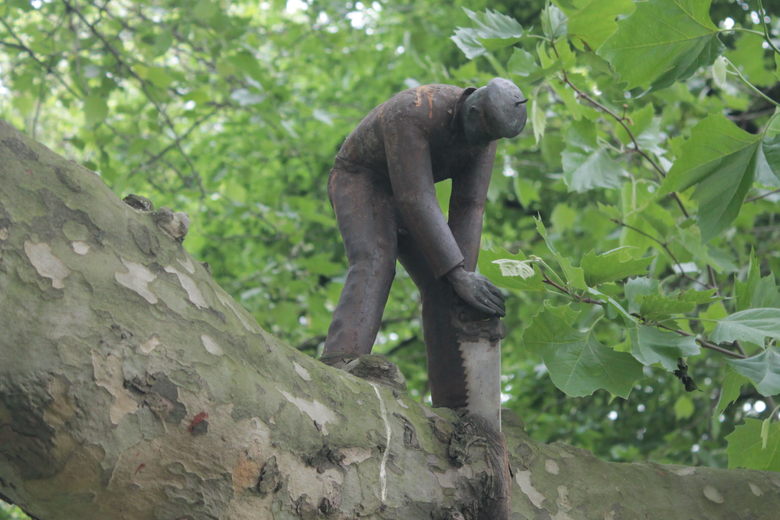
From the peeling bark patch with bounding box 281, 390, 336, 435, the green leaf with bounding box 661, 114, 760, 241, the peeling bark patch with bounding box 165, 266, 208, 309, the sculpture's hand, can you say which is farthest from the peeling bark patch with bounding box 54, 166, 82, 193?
the green leaf with bounding box 661, 114, 760, 241

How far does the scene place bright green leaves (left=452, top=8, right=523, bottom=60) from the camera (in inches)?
130

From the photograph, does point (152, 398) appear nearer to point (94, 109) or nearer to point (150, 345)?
point (150, 345)

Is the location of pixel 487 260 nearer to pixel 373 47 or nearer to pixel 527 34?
pixel 527 34

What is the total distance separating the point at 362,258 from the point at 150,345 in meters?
0.99

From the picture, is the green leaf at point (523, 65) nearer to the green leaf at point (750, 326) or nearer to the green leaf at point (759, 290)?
the green leaf at point (759, 290)

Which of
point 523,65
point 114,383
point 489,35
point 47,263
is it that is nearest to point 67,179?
point 47,263

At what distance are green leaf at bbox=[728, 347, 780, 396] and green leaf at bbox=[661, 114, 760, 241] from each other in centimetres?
45

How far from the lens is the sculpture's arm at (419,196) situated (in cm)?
256

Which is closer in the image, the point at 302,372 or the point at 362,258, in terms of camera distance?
the point at 302,372

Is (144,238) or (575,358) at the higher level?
(144,238)

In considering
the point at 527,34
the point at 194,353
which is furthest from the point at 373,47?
the point at 194,353

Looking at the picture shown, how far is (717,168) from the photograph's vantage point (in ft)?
8.86

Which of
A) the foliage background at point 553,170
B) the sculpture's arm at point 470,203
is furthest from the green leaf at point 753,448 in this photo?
the sculpture's arm at point 470,203

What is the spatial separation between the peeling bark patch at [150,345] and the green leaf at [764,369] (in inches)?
55.3
